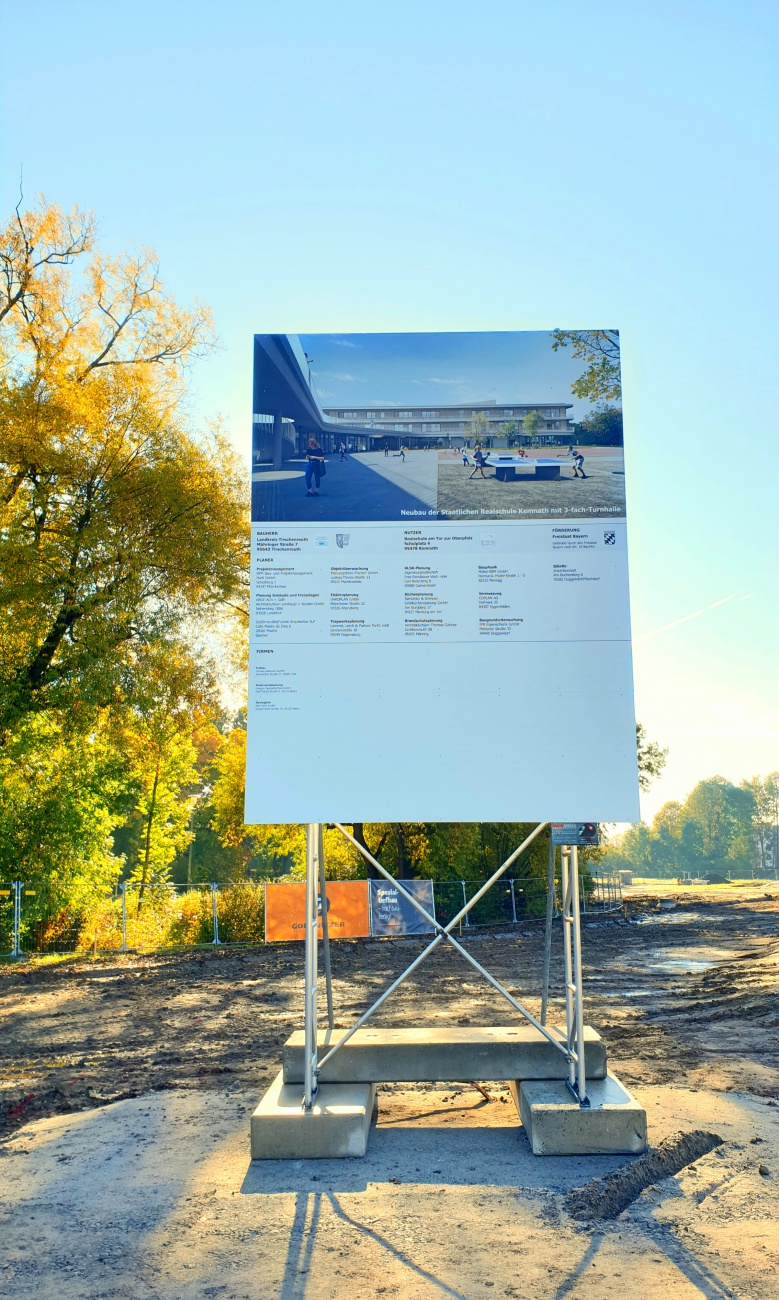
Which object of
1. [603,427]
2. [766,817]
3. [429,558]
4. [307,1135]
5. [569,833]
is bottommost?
[766,817]

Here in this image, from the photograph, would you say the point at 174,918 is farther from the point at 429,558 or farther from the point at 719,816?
the point at 719,816

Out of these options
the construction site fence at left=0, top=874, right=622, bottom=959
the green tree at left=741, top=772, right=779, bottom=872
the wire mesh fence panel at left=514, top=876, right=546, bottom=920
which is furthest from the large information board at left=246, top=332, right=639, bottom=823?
the green tree at left=741, top=772, right=779, bottom=872

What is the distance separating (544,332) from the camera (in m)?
6.10

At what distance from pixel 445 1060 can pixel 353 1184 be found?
1202 mm

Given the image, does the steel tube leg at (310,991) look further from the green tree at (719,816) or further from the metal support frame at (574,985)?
the green tree at (719,816)

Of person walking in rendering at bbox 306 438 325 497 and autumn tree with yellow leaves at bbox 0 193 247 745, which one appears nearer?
person walking in rendering at bbox 306 438 325 497

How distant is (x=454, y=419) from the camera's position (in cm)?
596

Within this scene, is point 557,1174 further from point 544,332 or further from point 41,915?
point 41,915

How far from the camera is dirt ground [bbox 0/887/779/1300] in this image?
13.5 ft

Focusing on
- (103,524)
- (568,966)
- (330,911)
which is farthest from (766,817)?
(568,966)

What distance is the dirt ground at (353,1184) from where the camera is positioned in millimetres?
4109

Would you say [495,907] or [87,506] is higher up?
[87,506]

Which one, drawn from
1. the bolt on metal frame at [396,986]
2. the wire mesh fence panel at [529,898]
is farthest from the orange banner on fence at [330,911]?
the bolt on metal frame at [396,986]

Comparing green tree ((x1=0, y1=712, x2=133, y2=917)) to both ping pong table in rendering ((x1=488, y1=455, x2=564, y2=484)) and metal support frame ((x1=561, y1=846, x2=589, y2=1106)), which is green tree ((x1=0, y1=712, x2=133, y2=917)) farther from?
ping pong table in rendering ((x1=488, y1=455, x2=564, y2=484))
